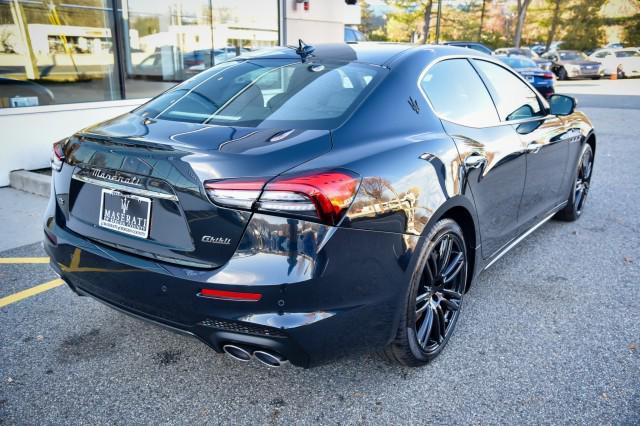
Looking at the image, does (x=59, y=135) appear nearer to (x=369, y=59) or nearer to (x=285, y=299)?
(x=369, y=59)

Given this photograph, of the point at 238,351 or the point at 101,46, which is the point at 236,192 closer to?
the point at 238,351

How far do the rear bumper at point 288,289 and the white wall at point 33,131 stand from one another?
15.5ft

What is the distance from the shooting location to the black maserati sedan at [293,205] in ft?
6.72

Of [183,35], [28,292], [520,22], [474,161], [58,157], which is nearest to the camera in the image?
[58,157]

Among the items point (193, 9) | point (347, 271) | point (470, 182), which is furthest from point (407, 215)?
point (193, 9)

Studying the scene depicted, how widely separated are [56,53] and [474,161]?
22.3 ft

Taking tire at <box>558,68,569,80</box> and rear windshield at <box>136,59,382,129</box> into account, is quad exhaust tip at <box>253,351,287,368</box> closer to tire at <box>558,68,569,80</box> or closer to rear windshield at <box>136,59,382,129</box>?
rear windshield at <box>136,59,382,129</box>

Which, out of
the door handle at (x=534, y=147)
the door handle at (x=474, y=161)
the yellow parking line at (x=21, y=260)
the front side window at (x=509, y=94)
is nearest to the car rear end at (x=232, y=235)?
the door handle at (x=474, y=161)

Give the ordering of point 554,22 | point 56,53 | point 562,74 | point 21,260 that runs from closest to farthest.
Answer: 1. point 21,260
2. point 56,53
3. point 562,74
4. point 554,22

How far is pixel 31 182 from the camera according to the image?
19.5 ft

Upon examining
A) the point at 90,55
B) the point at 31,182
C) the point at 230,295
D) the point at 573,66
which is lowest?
the point at 31,182

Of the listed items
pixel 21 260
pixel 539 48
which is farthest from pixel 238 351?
pixel 539 48

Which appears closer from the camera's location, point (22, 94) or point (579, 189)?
point (579, 189)

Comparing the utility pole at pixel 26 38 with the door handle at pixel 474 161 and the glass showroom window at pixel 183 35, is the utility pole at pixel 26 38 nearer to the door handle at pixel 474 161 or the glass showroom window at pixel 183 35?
the glass showroom window at pixel 183 35
